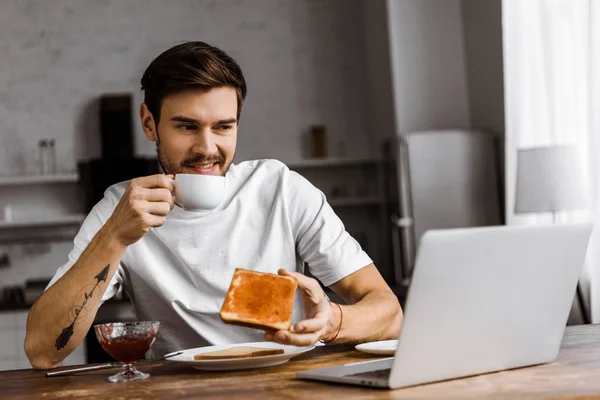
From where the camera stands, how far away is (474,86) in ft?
17.3

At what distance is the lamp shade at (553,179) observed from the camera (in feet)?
11.9

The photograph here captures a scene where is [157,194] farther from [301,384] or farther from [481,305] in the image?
Answer: [481,305]

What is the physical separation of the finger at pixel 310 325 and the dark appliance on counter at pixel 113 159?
4243 millimetres

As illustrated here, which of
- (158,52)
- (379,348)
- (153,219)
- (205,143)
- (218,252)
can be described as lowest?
(379,348)

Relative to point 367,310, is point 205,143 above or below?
above

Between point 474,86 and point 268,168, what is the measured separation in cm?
330

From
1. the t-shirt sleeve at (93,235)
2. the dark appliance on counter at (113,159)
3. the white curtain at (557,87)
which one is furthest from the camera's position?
the dark appliance on counter at (113,159)

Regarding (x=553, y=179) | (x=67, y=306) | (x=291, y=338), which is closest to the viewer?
(x=291, y=338)

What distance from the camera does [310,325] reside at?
1430 millimetres

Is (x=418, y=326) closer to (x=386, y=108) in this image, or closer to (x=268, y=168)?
(x=268, y=168)

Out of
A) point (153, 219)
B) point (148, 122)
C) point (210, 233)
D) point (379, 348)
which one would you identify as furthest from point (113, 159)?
point (379, 348)

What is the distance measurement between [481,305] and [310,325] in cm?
30

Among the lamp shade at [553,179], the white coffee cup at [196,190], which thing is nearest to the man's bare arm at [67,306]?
the white coffee cup at [196,190]

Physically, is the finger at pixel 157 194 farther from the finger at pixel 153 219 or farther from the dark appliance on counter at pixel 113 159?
the dark appliance on counter at pixel 113 159
